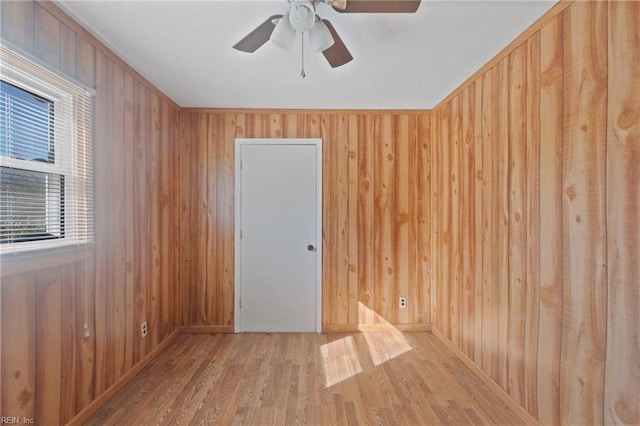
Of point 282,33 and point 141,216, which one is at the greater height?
point 282,33

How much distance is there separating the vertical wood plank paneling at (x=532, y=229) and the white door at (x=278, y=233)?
186 centimetres

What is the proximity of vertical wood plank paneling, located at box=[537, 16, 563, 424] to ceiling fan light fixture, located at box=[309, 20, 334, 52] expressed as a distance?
4.05 ft

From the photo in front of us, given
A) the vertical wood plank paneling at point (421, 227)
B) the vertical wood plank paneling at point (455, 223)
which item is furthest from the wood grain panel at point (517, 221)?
the vertical wood plank paneling at point (421, 227)

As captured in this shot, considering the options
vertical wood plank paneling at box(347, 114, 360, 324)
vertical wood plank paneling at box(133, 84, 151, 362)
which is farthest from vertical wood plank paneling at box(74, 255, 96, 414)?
vertical wood plank paneling at box(347, 114, 360, 324)

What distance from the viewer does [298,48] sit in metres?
1.95

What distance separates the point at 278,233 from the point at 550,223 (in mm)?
2307

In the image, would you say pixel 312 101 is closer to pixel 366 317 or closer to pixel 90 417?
pixel 366 317

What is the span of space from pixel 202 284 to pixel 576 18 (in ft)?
11.5

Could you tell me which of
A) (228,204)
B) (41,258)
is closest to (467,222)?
(228,204)

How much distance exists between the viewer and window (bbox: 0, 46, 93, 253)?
1339 mm

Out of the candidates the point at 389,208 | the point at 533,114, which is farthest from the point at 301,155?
the point at 533,114

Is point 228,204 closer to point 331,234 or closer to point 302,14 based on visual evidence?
point 331,234

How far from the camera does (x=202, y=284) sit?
313 centimetres

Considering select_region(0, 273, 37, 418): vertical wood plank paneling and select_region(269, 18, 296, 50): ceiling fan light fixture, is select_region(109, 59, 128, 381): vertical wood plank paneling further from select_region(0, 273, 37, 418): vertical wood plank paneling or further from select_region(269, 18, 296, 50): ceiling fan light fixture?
select_region(269, 18, 296, 50): ceiling fan light fixture
